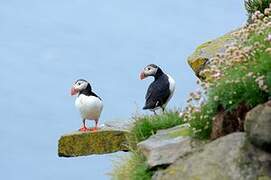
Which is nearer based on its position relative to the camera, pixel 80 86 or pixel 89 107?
pixel 89 107

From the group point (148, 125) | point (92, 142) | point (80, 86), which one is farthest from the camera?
point (80, 86)

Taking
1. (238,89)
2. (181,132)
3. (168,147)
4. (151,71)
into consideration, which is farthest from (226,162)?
(151,71)

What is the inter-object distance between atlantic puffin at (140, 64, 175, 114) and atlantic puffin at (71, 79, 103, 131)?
3.48 feet

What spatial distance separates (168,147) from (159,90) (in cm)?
447

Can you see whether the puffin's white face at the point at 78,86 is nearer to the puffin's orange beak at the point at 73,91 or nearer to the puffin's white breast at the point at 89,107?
the puffin's orange beak at the point at 73,91

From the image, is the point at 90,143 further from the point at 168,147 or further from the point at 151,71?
the point at 168,147

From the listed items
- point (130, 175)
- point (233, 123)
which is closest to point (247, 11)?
point (130, 175)

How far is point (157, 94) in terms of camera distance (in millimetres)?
12492

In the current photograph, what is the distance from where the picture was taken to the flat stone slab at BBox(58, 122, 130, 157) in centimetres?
1313

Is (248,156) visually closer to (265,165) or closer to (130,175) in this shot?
(265,165)

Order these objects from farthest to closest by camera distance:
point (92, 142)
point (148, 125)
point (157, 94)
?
point (92, 142)
point (157, 94)
point (148, 125)

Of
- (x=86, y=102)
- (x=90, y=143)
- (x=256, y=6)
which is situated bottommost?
(x=90, y=143)

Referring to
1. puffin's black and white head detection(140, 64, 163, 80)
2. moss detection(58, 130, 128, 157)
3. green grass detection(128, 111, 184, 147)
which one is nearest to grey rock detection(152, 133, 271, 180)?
green grass detection(128, 111, 184, 147)

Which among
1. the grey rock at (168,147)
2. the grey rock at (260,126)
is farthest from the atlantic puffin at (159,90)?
the grey rock at (260,126)
